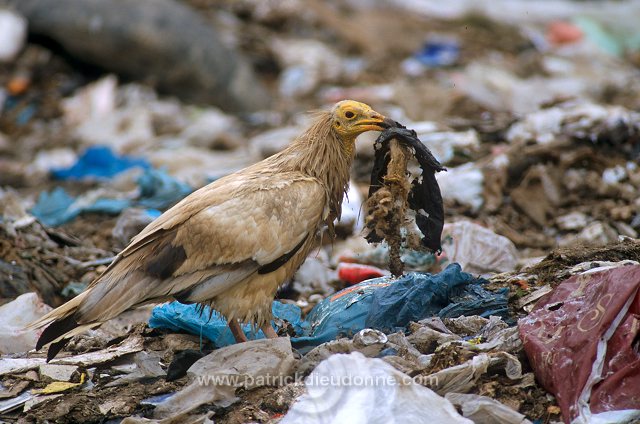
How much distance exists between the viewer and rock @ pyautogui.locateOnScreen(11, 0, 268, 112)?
11312 millimetres

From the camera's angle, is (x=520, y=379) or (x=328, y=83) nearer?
(x=520, y=379)

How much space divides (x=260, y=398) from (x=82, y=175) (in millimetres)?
5575

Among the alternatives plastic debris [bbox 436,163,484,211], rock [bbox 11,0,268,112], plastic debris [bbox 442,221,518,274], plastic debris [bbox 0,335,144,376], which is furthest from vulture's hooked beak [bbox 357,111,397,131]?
rock [bbox 11,0,268,112]

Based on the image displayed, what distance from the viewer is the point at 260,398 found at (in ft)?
13.2

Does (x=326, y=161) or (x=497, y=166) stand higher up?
(x=326, y=161)

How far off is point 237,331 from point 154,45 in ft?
25.2

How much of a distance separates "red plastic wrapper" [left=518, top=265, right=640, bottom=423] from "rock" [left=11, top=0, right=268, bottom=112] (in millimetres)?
8302

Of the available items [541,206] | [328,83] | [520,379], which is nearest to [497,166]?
[541,206]

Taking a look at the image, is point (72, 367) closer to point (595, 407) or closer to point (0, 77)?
point (595, 407)

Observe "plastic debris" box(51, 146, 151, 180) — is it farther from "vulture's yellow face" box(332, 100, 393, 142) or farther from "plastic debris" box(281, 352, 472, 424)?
"plastic debris" box(281, 352, 472, 424)

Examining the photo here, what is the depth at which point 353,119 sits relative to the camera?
4668 mm

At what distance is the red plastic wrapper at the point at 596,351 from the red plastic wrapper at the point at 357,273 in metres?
1.75

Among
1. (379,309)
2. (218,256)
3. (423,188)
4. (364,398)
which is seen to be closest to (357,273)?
(379,309)

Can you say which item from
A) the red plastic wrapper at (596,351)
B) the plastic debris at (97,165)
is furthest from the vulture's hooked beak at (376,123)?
the plastic debris at (97,165)
